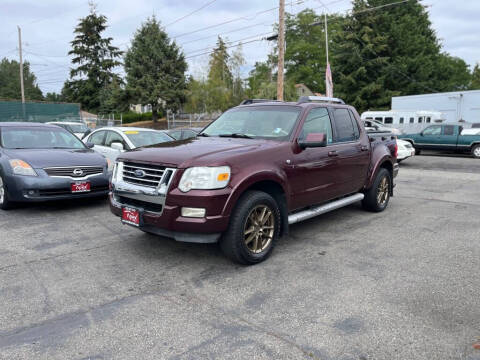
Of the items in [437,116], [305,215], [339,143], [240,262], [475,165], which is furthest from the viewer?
[437,116]

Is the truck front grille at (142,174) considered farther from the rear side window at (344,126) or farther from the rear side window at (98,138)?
the rear side window at (98,138)

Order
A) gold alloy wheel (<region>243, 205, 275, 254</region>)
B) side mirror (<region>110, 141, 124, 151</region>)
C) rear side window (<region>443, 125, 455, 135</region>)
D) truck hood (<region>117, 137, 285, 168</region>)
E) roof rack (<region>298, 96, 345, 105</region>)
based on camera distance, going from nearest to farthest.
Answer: truck hood (<region>117, 137, 285, 168</region>) → gold alloy wheel (<region>243, 205, 275, 254</region>) → roof rack (<region>298, 96, 345, 105</region>) → side mirror (<region>110, 141, 124, 151</region>) → rear side window (<region>443, 125, 455, 135</region>)

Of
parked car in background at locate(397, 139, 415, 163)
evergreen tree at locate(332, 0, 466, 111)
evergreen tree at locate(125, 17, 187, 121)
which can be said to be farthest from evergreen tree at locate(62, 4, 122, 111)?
parked car in background at locate(397, 139, 415, 163)

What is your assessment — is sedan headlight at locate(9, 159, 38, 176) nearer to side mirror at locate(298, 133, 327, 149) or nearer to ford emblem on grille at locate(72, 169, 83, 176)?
ford emblem on grille at locate(72, 169, 83, 176)

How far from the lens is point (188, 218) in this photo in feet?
12.4

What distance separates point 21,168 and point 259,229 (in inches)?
170

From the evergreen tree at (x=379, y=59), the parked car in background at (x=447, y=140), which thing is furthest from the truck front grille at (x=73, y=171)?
the evergreen tree at (x=379, y=59)

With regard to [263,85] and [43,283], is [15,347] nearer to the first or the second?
[43,283]

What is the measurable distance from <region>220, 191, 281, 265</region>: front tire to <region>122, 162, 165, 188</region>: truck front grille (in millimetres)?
890

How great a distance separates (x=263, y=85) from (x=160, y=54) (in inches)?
414

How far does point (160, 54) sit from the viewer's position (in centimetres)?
3747

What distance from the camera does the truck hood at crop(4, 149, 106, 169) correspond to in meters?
6.32

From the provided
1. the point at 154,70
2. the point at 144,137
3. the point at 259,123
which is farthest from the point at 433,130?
the point at 154,70

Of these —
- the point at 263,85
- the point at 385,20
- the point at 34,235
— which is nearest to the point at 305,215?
the point at 34,235
